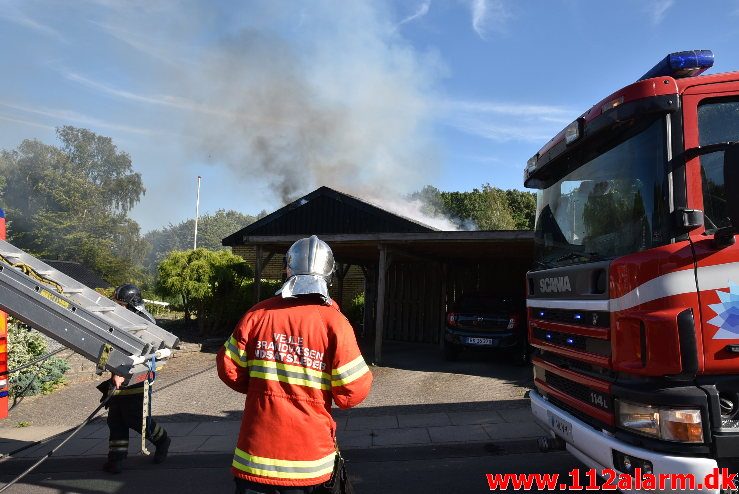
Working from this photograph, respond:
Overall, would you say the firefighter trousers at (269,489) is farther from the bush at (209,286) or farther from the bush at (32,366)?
the bush at (209,286)

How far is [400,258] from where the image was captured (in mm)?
13234

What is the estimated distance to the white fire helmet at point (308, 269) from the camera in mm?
2416

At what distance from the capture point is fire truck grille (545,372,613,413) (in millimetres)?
3061

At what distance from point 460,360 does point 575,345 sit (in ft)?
26.1

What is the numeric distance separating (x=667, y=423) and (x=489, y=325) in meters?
7.79

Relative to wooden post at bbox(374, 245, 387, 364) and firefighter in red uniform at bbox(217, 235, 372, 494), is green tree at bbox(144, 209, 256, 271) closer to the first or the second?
wooden post at bbox(374, 245, 387, 364)

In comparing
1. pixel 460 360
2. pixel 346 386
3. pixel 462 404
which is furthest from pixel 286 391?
pixel 460 360

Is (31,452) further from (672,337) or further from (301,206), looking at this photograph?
(301,206)

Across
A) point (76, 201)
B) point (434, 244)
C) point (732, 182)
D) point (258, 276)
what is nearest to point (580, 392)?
point (732, 182)

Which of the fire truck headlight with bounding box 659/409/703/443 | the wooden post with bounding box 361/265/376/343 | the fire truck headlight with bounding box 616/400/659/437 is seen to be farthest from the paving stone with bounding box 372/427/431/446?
the wooden post with bounding box 361/265/376/343

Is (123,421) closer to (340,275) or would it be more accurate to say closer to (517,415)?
(517,415)

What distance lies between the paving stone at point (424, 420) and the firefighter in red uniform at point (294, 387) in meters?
4.26

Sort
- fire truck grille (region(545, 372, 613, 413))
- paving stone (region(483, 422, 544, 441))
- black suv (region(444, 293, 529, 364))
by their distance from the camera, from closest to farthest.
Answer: fire truck grille (region(545, 372, 613, 413)), paving stone (region(483, 422, 544, 441)), black suv (region(444, 293, 529, 364))

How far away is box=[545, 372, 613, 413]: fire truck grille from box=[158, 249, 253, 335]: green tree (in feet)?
37.0
